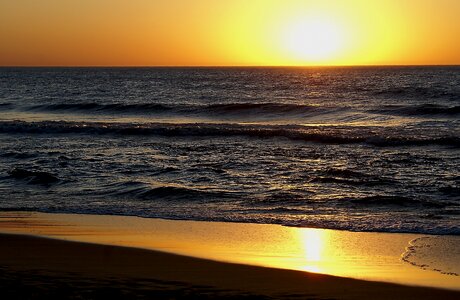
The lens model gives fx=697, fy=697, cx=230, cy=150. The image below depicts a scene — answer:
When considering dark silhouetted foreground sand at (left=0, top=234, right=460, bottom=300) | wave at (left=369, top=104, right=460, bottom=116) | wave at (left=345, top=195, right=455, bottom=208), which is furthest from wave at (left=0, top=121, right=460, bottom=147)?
dark silhouetted foreground sand at (left=0, top=234, right=460, bottom=300)

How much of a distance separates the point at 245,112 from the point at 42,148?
20478mm

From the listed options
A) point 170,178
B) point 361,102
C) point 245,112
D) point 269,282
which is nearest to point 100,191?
point 170,178

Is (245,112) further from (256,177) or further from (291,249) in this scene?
(291,249)

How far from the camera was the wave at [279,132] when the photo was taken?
25156mm

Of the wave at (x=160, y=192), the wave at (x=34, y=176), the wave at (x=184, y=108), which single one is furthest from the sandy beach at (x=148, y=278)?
the wave at (x=184, y=108)

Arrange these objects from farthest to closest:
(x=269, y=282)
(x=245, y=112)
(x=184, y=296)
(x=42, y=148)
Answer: (x=245, y=112)
(x=42, y=148)
(x=269, y=282)
(x=184, y=296)

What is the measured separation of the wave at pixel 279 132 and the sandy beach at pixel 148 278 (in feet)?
54.6

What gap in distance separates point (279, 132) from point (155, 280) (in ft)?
68.0

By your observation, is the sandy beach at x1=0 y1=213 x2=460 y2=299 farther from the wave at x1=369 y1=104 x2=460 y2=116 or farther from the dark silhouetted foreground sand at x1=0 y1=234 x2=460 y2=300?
the wave at x1=369 y1=104 x2=460 y2=116

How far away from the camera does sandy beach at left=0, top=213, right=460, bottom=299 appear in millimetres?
7527

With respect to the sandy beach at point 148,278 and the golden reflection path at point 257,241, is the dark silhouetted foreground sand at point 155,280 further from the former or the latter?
the golden reflection path at point 257,241

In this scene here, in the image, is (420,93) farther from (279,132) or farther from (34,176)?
(34,176)

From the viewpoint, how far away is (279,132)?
28.5 m

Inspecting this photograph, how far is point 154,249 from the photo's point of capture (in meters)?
9.78
